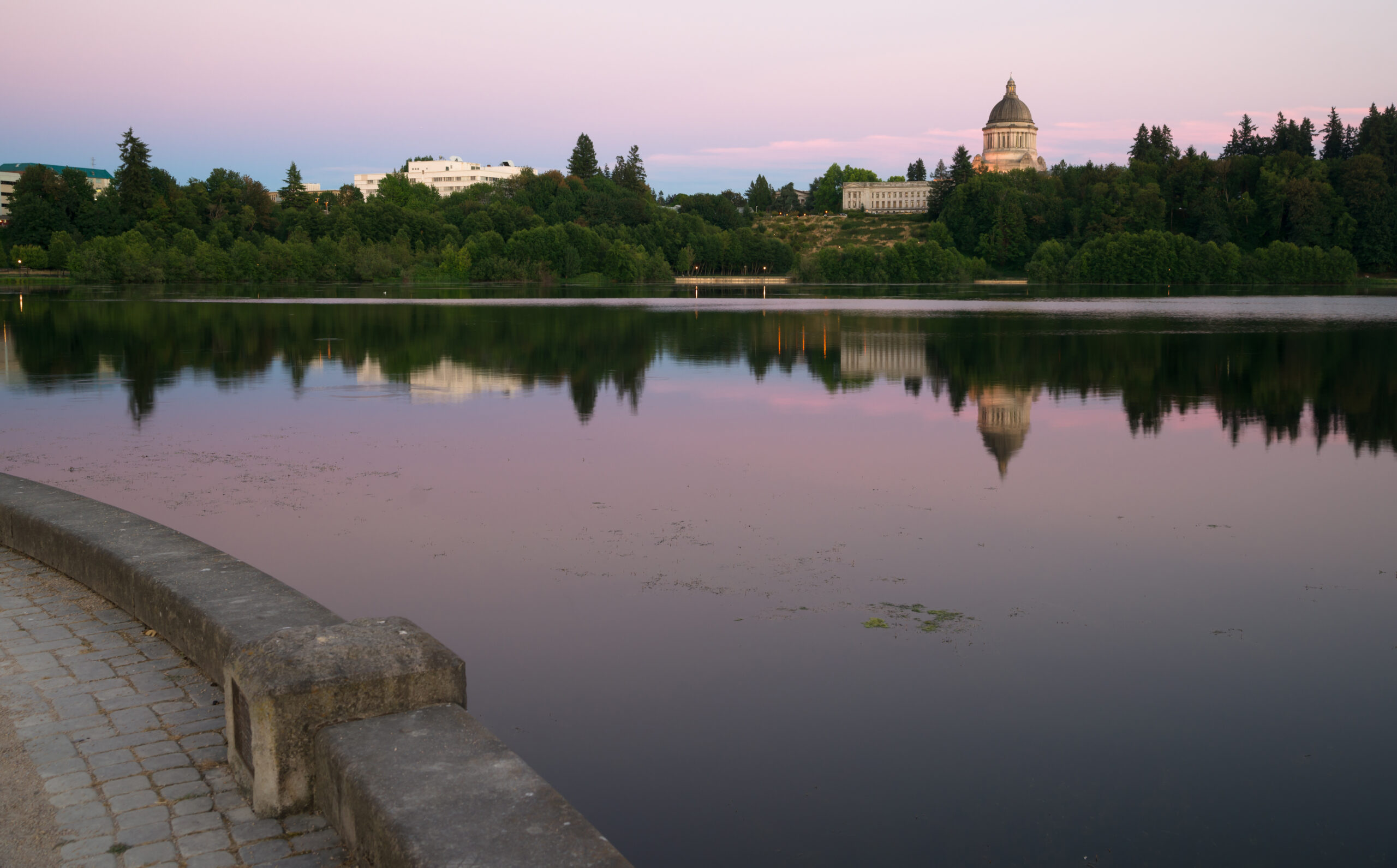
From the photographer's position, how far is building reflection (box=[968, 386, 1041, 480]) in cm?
1594

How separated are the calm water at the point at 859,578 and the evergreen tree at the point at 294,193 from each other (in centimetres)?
15525

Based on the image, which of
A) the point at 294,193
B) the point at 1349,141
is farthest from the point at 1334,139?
the point at 294,193

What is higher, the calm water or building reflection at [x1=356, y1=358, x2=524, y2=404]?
building reflection at [x1=356, y1=358, x2=524, y2=404]

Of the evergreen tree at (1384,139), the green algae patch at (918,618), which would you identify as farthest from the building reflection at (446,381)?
the evergreen tree at (1384,139)

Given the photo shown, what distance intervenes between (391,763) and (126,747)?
5.92ft

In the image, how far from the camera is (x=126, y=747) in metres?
5.55

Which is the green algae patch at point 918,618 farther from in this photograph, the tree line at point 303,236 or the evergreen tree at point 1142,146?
the evergreen tree at point 1142,146

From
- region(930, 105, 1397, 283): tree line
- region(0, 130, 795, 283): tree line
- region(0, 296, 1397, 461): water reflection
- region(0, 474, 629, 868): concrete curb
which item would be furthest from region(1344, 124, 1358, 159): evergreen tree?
region(0, 474, 629, 868): concrete curb

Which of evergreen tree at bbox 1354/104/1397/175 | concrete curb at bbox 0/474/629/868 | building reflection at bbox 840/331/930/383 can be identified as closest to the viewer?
concrete curb at bbox 0/474/629/868

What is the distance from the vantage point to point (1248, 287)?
124 metres

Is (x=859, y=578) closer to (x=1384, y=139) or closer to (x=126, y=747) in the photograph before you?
(x=126, y=747)

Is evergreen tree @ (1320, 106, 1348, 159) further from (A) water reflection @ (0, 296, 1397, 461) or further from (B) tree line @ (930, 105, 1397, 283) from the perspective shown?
(A) water reflection @ (0, 296, 1397, 461)

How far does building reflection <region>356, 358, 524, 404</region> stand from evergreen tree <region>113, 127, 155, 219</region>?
446 ft

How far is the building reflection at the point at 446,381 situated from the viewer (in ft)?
71.3
